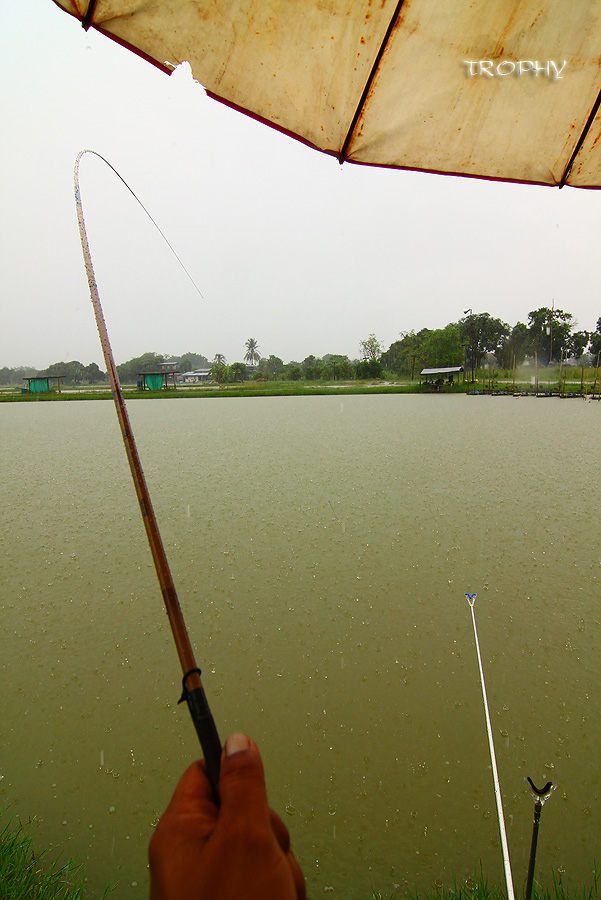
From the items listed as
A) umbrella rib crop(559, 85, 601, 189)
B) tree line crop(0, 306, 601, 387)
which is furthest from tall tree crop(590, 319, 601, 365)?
umbrella rib crop(559, 85, 601, 189)

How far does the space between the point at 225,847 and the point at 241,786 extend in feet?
0.16

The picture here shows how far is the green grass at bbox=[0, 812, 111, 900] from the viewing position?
4.62 feet

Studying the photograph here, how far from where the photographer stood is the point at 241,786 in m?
0.47

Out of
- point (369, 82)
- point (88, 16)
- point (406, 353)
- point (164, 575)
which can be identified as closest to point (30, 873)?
point (164, 575)

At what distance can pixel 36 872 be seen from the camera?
1.54m

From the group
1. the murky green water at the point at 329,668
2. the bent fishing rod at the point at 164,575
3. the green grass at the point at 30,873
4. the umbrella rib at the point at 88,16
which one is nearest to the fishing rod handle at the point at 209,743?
the bent fishing rod at the point at 164,575

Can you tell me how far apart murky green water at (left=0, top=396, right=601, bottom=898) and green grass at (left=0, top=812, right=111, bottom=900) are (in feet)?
0.26

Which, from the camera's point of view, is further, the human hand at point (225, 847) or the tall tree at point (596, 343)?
the tall tree at point (596, 343)

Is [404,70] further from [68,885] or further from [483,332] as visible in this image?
[483,332]

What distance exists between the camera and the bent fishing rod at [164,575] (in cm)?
52

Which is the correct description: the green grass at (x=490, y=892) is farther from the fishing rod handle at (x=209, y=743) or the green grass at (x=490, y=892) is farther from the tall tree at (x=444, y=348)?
the tall tree at (x=444, y=348)

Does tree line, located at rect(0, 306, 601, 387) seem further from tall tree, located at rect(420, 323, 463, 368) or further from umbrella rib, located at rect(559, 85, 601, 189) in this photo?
umbrella rib, located at rect(559, 85, 601, 189)

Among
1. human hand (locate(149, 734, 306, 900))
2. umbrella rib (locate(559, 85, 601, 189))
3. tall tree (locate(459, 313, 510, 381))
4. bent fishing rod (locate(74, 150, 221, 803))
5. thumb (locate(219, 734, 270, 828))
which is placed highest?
tall tree (locate(459, 313, 510, 381))

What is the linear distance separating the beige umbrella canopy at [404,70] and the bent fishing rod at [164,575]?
0.41 meters
